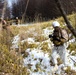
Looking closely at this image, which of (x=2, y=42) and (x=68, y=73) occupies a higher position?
(x=2, y=42)

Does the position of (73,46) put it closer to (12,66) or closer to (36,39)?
(36,39)

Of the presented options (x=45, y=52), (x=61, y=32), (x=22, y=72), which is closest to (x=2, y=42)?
(x=45, y=52)

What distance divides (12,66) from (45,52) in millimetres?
1359

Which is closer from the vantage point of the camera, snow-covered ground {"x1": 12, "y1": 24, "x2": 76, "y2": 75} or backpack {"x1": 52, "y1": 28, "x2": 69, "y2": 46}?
backpack {"x1": 52, "y1": 28, "x2": 69, "y2": 46}

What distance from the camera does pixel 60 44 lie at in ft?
22.9

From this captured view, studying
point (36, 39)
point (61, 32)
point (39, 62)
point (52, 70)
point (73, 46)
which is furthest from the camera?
point (36, 39)

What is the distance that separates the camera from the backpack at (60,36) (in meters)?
6.68

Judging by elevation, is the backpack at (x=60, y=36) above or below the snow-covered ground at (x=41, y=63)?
above

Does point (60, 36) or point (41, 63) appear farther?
point (41, 63)

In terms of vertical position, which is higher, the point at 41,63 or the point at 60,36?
the point at 60,36

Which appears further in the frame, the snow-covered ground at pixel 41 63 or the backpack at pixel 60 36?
the snow-covered ground at pixel 41 63

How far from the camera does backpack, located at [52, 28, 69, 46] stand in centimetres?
668

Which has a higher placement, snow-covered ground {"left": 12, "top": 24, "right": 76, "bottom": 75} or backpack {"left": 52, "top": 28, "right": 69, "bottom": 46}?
backpack {"left": 52, "top": 28, "right": 69, "bottom": 46}

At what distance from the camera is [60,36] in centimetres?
679
